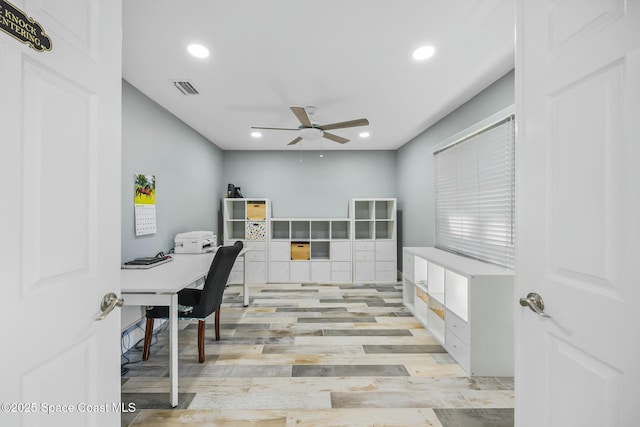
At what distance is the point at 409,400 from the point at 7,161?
2.31 metres

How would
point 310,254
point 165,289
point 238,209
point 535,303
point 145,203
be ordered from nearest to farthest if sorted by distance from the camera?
point 535,303 < point 165,289 < point 145,203 < point 310,254 < point 238,209

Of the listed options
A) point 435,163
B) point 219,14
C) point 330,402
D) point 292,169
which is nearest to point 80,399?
point 330,402

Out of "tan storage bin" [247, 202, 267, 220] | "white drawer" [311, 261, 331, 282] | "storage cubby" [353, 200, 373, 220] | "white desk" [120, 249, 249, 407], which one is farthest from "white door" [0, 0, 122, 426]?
"storage cubby" [353, 200, 373, 220]

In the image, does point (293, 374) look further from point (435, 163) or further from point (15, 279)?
point (435, 163)

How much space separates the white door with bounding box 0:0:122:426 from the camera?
0.73 metres

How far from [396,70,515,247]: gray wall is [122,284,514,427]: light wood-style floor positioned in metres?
1.57

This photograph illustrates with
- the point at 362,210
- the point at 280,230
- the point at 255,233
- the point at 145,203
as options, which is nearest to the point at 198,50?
the point at 145,203

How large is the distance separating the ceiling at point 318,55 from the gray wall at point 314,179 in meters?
1.91

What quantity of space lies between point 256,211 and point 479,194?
11.5 ft

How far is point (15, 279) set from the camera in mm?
735

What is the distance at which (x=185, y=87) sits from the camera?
2756mm

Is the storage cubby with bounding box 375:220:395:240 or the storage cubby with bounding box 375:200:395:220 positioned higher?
the storage cubby with bounding box 375:200:395:220

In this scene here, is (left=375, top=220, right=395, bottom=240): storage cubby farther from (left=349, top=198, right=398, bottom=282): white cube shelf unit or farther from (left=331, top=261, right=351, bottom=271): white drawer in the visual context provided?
(left=331, top=261, right=351, bottom=271): white drawer

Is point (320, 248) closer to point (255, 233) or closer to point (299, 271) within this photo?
point (299, 271)
